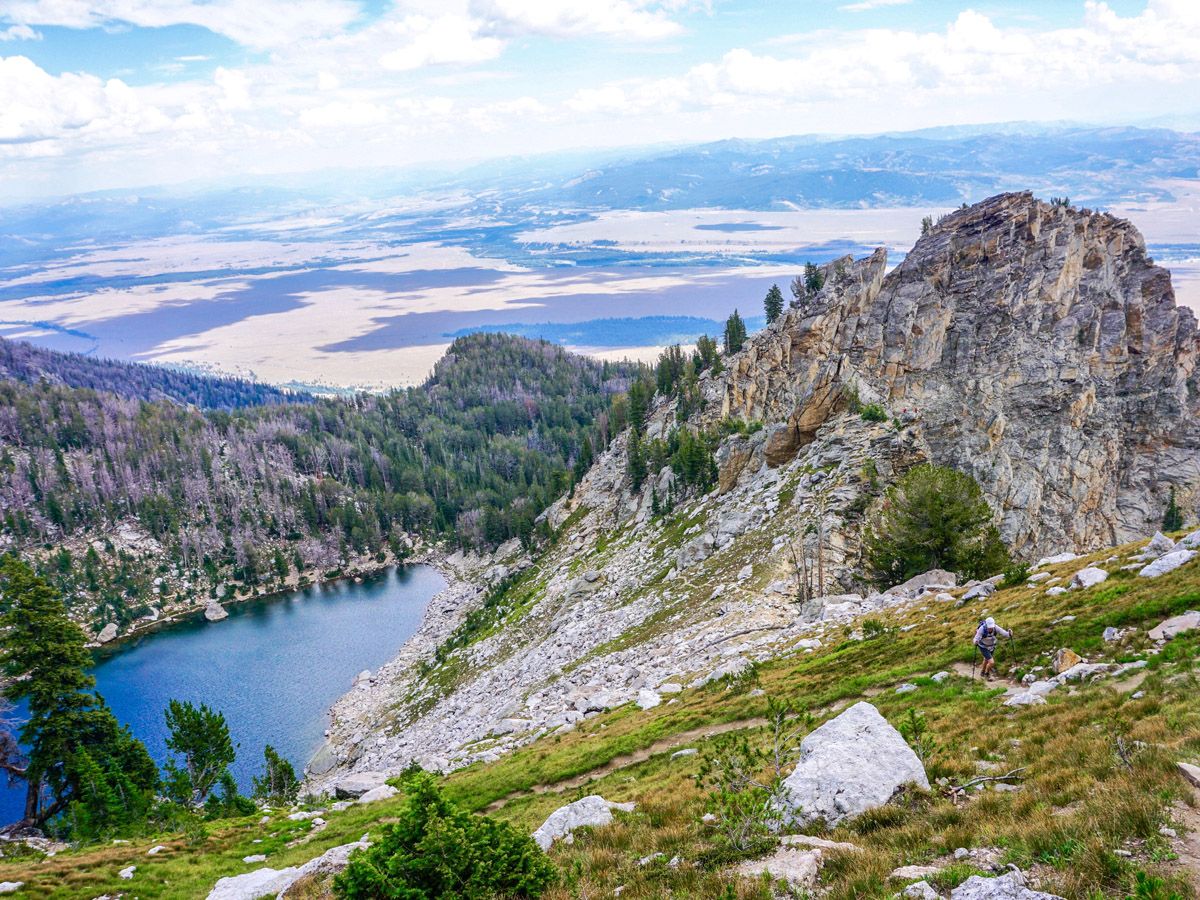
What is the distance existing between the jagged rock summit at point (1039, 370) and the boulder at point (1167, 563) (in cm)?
4371

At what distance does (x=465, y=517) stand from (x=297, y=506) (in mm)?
47930

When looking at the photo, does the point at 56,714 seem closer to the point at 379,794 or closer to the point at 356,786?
the point at 356,786

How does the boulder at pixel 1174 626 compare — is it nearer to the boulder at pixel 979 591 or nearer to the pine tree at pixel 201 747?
the boulder at pixel 979 591

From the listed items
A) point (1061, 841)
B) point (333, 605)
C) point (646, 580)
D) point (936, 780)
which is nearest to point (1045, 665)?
point (936, 780)

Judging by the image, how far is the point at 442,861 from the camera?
501 inches

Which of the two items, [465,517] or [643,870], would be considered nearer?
[643,870]

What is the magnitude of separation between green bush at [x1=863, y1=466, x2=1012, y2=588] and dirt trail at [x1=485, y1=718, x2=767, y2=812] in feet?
80.8

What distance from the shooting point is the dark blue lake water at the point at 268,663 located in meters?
85.9

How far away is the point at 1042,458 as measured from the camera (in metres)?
73.0

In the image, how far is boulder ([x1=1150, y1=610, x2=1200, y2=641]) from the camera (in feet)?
66.9

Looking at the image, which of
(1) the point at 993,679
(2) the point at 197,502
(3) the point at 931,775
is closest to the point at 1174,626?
(1) the point at 993,679

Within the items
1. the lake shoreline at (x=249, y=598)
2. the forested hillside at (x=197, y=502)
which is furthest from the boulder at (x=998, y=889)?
the lake shoreline at (x=249, y=598)

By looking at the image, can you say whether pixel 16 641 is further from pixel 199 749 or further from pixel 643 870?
pixel 643 870

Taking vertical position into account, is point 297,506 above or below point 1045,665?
below
